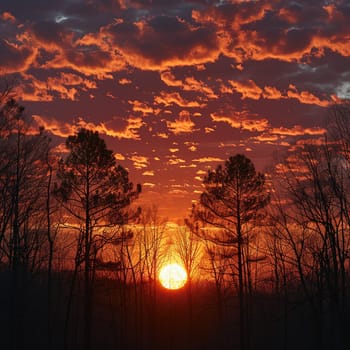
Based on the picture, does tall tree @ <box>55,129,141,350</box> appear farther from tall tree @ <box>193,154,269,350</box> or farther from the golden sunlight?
the golden sunlight

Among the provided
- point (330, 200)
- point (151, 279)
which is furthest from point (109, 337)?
point (330, 200)

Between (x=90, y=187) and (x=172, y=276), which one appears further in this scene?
(x=172, y=276)

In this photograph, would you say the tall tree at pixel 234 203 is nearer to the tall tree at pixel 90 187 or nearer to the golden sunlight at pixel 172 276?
the tall tree at pixel 90 187

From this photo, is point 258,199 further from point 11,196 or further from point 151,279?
point 151,279

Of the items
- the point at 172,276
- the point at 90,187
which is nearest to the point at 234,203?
the point at 90,187

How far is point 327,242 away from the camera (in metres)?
24.1

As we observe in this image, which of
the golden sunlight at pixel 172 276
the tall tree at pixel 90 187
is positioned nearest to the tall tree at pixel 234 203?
the tall tree at pixel 90 187

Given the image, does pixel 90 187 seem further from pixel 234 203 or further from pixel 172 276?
pixel 172 276

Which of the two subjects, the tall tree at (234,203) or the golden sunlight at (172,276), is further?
the golden sunlight at (172,276)

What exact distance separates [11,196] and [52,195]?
2120 millimetres

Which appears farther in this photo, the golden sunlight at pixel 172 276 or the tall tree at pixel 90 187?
the golden sunlight at pixel 172 276

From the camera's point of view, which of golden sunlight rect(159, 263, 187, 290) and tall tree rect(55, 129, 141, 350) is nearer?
tall tree rect(55, 129, 141, 350)

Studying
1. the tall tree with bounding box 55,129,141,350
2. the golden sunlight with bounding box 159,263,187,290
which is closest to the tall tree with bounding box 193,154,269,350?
the tall tree with bounding box 55,129,141,350

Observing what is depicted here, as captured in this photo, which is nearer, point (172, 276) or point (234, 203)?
point (234, 203)
